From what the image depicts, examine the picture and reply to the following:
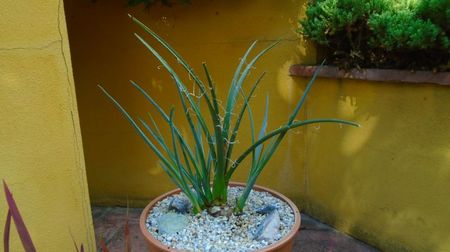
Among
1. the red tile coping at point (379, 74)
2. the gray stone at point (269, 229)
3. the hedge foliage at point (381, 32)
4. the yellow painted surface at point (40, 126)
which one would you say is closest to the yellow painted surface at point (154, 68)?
the red tile coping at point (379, 74)

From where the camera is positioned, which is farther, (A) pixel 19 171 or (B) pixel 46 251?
(B) pixel 46 251

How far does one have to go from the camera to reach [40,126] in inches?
51.7

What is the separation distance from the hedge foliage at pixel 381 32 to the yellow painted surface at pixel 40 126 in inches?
49.1

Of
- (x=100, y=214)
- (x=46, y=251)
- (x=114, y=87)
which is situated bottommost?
(x=100, y=214)

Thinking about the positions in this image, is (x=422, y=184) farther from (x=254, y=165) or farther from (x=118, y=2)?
(x=118, y=2)

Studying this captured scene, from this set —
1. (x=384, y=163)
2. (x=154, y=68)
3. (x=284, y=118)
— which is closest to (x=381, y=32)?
(x=384, y=163)

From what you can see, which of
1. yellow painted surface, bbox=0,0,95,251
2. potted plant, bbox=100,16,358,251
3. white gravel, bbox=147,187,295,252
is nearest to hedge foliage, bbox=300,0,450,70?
potted plant, bbox=100,16,358,251

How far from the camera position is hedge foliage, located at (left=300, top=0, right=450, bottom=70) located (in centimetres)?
146

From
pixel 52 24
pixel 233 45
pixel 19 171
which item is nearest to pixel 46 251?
pixel 19 171

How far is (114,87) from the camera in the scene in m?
2.31

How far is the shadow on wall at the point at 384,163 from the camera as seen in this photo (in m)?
1.60

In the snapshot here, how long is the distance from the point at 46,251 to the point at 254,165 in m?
0.85

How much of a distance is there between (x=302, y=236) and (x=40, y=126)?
152cm

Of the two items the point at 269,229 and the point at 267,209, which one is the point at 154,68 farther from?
the point at 269,229
